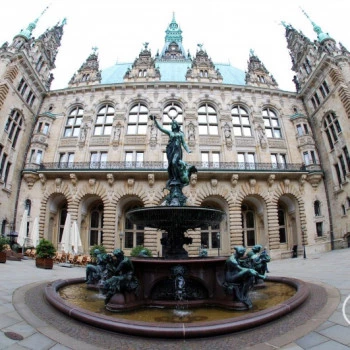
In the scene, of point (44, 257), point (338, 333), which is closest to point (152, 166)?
point (44, 257)

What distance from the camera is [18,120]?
2619cm

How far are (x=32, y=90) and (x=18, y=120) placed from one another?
4.59 metres

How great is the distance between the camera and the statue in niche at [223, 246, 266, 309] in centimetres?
554

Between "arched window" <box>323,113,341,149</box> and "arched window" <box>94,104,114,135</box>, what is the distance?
23792mm

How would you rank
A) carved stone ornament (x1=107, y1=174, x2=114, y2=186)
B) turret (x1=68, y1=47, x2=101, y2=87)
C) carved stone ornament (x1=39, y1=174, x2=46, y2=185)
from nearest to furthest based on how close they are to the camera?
carved stone ornament (x1=107, y1=174, x2=114, y2=186)
carved stone ornament (x1=39, y1=174, x2=46, y2=185)
turret (x1=68, y1=47, x2=101, y2=87)

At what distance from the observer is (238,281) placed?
5.64 meters

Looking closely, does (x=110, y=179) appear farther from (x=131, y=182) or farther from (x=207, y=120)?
(x=207, y=120)

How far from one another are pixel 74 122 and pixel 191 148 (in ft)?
46.8

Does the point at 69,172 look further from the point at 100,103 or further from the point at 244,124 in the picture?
the point at 244,124

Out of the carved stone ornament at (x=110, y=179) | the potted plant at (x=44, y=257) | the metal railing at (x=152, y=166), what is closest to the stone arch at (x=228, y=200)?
the metal railing at (x=152, y=166)

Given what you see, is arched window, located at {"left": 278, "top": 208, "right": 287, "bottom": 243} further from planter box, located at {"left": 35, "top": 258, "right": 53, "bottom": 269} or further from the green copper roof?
planter box, located at {"left": 35, "top": 258, "right": 53, "bottom": 269}

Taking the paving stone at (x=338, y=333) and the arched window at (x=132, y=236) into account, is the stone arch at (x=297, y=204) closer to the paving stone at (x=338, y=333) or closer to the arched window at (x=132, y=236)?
the arched window at (x=132, y=236)

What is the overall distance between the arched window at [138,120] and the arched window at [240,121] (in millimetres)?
10347

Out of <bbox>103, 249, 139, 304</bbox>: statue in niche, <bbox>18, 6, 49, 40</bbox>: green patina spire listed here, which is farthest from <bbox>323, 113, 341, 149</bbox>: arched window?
<bbox>18, 6, 49, 40</bbox>: green patina spire
